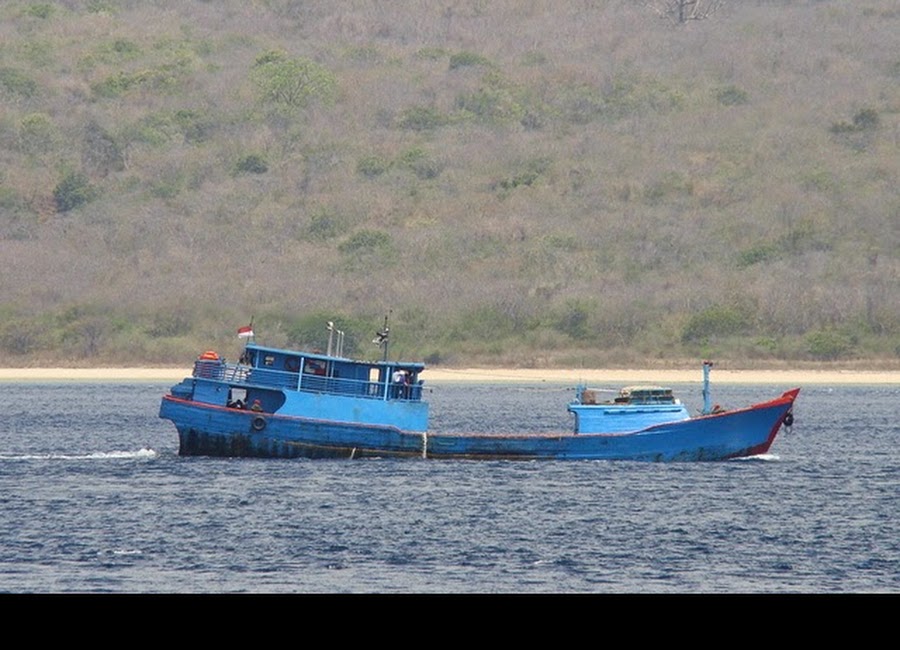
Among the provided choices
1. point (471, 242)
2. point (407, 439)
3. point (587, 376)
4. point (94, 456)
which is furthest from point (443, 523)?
point (471, 242)

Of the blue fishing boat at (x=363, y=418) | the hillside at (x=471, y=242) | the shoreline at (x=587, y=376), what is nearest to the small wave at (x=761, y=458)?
the blue fishing boat at (x=363, y=418)

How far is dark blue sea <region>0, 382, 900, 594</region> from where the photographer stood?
3341 cm

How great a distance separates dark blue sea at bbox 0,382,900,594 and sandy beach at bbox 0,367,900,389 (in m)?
49.9

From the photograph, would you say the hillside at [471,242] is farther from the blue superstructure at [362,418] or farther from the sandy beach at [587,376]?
the blue superstructure at [362,418]

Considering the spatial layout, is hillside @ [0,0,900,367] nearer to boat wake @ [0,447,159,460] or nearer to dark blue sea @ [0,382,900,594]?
dark blue sea @ [0,382,900,594]

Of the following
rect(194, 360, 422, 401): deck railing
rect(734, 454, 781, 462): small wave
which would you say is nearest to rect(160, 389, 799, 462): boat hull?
rect(194, 360, 422, 401): deck railing

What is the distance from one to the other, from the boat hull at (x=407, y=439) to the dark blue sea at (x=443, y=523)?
1.92 ft

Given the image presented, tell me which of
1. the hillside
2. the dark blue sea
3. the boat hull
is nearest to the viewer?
the dark blue sea

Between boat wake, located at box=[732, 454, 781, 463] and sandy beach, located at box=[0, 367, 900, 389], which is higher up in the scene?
sandy beach, located at box=[0, 367, 900, 389]

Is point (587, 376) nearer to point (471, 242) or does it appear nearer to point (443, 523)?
point (471, 242)

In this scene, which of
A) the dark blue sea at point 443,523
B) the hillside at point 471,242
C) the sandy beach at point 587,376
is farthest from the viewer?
the hillside at point 471,242

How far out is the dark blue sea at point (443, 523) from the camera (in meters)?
33.4

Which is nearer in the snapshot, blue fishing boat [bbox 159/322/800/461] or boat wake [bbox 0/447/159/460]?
blue fishing boat [bbox 159/322/800/461]
